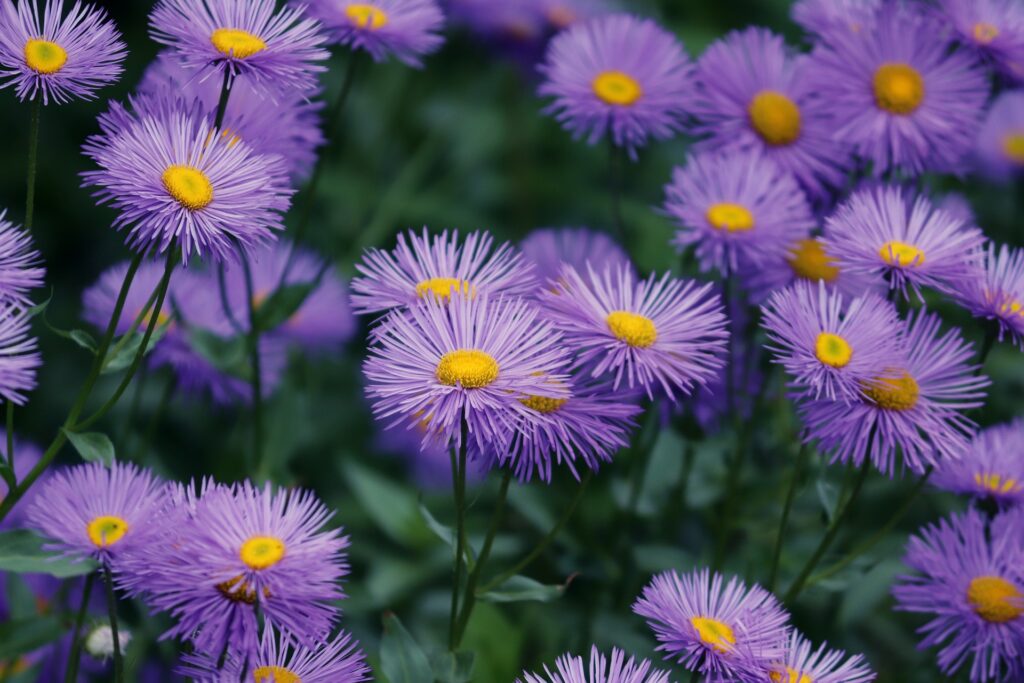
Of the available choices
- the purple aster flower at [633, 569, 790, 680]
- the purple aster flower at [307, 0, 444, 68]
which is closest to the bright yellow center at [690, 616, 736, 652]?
the purple aster flower at [633, 569, 790, 680]

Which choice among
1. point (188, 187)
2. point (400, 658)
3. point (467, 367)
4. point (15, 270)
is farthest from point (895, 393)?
point (15, 270)

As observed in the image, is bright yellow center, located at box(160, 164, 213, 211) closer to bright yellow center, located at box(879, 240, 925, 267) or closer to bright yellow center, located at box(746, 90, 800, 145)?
bright yellow center, located at box(879, 240, 925, 267)

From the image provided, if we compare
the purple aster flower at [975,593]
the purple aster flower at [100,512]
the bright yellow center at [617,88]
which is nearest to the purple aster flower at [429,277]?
the purple aster flower at [100,512]

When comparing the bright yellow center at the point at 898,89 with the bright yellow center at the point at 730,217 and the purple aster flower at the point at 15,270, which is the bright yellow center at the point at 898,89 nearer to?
the bright yellow center at the point at 730,217

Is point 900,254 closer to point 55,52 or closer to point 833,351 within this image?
point 833,351

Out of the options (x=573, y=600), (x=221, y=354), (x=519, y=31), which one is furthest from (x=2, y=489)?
(x=519, y=31)

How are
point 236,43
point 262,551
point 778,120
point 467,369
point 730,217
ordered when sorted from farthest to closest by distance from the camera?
point 778,120 < point 730,217 < point 236,43 < point 467,369 < point 262,551
